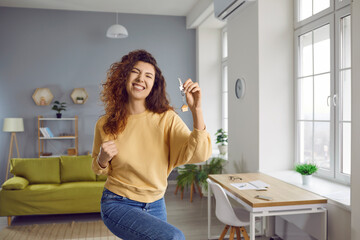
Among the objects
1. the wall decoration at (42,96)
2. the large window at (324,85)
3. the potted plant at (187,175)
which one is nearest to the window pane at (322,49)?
the large window at (324,85)

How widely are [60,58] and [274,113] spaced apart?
170 inches

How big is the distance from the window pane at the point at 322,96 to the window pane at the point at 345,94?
20 centimetres

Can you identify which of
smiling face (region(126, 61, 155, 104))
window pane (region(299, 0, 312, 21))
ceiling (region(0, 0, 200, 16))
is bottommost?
smiling face (region(126, 61, 155, 104))

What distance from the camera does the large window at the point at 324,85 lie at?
119 inches

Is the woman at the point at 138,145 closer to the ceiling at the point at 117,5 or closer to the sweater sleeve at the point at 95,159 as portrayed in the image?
the sweater sleeve at the point at 95,159

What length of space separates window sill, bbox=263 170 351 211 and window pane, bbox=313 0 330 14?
64.8 inches

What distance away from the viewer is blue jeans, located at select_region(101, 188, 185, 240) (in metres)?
1.20

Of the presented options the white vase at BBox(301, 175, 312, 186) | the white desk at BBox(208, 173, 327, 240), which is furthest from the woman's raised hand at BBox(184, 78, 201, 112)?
the white vase at BBox(301, 175, 312, 186)

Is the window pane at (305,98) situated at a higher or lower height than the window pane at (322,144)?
higher

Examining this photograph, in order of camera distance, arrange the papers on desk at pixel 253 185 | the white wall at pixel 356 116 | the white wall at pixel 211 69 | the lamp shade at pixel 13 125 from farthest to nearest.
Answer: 1. the white wall at pixel 211 69
2. the lamp shade at pixel 13 125
3. the papers on desk at pixel 253 185
4. the white wall at pixel 356 116

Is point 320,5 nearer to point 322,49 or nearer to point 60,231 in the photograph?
point 322,49

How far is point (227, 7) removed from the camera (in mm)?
4020

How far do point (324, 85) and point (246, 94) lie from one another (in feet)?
3.27

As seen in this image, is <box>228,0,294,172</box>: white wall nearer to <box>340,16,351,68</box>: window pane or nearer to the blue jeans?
<box>340,16,351,68</box>: window pane
